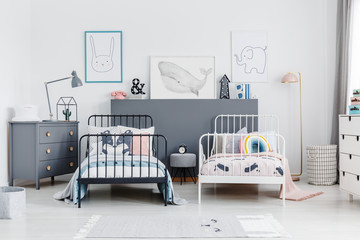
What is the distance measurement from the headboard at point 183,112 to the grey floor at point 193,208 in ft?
2.48

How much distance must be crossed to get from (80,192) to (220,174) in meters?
1.43

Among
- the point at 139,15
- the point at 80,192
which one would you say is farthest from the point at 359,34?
the point at 80,192

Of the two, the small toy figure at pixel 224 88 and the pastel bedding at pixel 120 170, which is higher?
the small toy figure at pixel 224 88

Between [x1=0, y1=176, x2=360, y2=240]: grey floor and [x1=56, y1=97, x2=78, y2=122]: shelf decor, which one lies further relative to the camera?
[x1=56, y1=97, x2=78, y2=122]: shelf decor

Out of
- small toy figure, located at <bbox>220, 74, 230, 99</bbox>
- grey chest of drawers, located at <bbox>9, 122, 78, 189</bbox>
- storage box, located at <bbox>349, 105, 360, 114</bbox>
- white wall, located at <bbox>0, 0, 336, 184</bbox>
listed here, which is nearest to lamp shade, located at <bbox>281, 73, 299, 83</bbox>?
white wall, located at <bbox>0, 0, 336, 184</bbox>

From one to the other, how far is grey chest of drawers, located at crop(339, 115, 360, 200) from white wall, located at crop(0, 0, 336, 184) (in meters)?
1.64

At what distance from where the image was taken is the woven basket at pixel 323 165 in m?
5.66

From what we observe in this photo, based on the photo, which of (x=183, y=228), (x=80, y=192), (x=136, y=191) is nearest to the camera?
(x=183, y=228)

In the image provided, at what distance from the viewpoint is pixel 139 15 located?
20.2 ft

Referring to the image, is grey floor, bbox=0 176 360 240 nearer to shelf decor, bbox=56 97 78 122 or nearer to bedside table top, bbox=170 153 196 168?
bedside table top, bbox=170 153 196 168

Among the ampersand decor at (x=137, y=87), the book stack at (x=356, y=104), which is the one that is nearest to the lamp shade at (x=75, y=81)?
the ampersand decor at (x=137, y=87)

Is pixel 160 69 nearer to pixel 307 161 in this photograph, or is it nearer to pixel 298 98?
pixel 298 98

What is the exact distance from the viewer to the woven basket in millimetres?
5660

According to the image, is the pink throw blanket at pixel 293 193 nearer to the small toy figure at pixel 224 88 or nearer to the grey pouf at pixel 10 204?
the small toy figure at pixel 224 88
